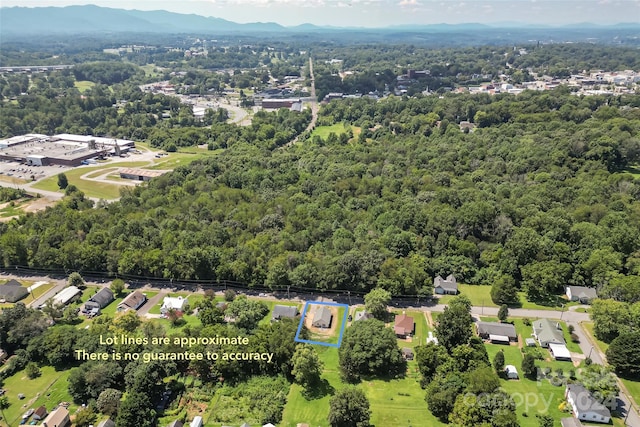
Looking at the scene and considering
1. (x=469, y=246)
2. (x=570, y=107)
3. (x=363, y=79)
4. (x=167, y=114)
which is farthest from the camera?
(x=363, y=79)

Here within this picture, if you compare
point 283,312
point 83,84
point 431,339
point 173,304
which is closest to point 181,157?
point 173,304

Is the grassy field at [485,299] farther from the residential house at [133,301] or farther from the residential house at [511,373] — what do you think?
the residential house at [133,301]

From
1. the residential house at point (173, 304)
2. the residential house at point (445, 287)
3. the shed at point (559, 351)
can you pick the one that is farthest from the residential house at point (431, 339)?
the residential house at point (173, 304)

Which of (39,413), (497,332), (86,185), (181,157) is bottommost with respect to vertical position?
(39,413)

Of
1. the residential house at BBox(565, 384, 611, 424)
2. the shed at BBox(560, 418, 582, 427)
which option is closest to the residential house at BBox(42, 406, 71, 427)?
the shed at BBox(560, 418, 582, 427)

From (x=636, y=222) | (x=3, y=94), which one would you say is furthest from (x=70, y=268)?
(x=3, y=94)

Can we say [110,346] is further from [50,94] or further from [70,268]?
[50,94]

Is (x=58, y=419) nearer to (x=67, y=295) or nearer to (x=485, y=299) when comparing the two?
(x=67, y=295)
